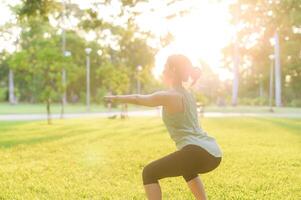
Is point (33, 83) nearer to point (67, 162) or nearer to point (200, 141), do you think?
point (67, 162)

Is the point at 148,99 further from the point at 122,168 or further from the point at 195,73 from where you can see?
the point at 122,168

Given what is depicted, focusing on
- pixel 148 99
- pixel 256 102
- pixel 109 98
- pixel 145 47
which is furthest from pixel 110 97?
pixel 256 102

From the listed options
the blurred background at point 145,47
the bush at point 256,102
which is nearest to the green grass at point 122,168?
the blurred background at point 145,47

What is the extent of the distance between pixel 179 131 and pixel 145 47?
32.0m

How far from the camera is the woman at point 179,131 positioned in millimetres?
4141

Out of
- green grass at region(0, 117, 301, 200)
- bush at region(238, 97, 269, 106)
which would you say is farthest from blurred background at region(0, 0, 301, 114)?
green grass at region(0, 117, 301, 200)

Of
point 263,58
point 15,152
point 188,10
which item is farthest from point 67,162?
point 263,58

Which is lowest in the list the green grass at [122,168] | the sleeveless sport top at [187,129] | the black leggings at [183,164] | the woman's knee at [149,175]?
the green grass at [122,168]

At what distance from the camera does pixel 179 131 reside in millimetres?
4242

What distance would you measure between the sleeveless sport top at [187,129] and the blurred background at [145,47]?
429 millimetres

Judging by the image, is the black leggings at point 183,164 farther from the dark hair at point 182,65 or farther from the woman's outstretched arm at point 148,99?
the dark hair at point 182,65

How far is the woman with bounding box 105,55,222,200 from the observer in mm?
4141

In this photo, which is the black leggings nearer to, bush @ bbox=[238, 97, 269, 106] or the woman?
the woman

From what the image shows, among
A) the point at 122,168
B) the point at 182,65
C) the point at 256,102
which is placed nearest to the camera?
the point at 182,65
